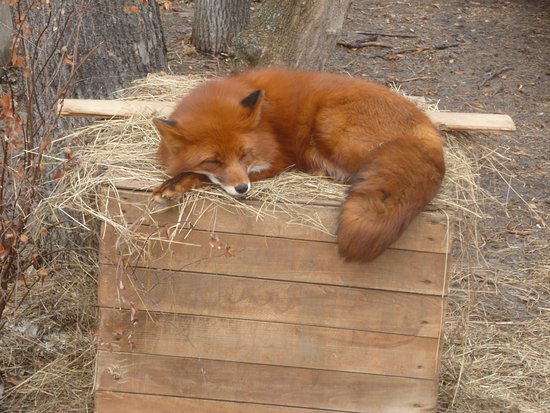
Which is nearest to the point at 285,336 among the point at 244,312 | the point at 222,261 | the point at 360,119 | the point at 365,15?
the point at 244,312

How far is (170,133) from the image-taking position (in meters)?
3.66

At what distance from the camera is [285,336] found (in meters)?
3.74

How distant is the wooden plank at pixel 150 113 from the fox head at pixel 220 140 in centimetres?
71

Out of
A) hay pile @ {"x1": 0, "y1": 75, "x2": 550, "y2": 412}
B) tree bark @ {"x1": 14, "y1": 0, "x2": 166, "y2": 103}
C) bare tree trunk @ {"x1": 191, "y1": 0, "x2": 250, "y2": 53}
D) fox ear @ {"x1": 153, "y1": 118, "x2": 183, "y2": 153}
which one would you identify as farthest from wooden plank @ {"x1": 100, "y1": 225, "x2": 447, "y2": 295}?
bare tree trunk @ {"x1": 191, "y1": 0, "x2": 250, "y2": 53}

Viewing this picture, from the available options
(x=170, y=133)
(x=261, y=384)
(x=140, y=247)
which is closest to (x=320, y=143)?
(x=170, y=133)

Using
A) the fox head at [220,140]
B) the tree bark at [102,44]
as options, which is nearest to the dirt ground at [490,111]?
the fox head at [220,140]

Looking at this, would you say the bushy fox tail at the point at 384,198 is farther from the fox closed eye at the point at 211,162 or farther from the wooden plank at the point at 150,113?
the wooden plank at the point at 150,113

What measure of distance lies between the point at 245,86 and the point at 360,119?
60cm

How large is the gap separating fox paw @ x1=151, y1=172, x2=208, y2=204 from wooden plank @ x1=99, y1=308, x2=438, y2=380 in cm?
55

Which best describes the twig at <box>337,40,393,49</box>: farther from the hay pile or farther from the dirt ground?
Answer: the hay pile

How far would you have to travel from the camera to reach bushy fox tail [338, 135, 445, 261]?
3.43 metres

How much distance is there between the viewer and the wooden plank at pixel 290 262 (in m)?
3.64

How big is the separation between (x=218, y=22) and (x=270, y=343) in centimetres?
495

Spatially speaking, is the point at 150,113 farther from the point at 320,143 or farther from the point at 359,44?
the point at 359,44
